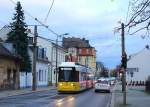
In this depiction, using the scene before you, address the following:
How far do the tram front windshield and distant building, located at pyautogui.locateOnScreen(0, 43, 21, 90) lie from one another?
28.4 ft

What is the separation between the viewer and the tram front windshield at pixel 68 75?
48.7 metres

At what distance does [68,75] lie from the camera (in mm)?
48781

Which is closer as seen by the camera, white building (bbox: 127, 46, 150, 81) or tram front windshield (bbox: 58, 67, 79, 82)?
tram front windshield (bbox: 58, 67, 79, 82)

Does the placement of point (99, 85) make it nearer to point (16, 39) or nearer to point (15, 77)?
point (15, 77)

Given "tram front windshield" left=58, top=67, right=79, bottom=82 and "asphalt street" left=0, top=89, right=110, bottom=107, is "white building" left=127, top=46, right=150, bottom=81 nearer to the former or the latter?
"tram front windshield" left=58, top=67, right=79, bottom=82

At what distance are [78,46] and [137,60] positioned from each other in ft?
197

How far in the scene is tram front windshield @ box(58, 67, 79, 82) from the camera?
48.7 m

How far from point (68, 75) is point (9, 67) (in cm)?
1157

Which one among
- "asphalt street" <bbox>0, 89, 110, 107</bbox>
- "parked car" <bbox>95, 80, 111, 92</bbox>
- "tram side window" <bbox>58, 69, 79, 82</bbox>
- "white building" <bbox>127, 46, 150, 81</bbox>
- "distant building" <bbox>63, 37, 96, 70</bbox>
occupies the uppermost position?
"distant building" <bbox>63, 37, 96, 70</bbox>

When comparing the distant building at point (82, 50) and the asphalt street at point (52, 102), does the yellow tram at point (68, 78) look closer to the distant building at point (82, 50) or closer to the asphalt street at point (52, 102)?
the asphalt street at point (52, 102)

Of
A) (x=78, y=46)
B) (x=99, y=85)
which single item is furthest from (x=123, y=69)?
(x=78, y=46)

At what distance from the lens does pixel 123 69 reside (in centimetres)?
3166

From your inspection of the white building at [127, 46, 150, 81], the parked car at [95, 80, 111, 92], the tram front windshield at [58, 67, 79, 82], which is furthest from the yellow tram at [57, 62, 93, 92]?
the white building at [127, 46, 150, 81]

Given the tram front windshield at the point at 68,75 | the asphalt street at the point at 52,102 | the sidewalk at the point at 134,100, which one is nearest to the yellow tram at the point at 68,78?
the tram front windshield at the point at 68,75
